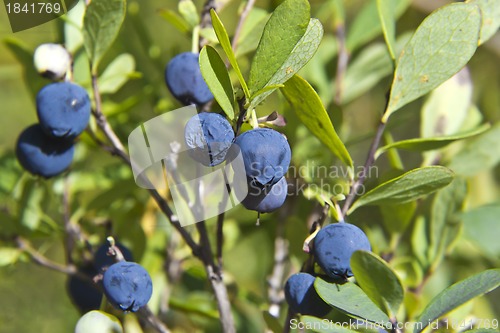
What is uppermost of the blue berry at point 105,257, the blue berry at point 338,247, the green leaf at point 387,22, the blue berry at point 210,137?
the green leaf at point 387,22

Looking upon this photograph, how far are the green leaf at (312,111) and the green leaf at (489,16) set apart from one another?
0.80 ft

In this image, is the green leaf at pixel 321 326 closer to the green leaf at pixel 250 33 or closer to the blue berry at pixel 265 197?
the blue berry at pixel 265 197

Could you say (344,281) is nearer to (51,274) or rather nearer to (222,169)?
(222,169)

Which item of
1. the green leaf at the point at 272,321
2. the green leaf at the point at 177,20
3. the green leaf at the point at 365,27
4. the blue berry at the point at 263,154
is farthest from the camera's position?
the green leaf at the point at 365,27

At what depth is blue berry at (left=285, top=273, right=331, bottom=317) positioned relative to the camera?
0.73m

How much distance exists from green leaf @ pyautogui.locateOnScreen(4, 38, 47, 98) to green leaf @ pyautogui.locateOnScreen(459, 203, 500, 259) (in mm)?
731

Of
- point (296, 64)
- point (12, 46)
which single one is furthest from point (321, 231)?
point (12, 46)

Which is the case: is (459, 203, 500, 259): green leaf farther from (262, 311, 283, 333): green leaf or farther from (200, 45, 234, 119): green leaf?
(200, 45, 234, 119): green leaf

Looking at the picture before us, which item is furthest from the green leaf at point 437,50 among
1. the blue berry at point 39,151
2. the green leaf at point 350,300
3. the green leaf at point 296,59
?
the blue berry at point 39,151

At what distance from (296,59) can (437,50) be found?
199mm

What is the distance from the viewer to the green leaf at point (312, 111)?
72cm

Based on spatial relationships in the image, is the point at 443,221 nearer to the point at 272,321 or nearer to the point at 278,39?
the point at 272,321

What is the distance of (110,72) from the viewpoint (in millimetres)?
1058

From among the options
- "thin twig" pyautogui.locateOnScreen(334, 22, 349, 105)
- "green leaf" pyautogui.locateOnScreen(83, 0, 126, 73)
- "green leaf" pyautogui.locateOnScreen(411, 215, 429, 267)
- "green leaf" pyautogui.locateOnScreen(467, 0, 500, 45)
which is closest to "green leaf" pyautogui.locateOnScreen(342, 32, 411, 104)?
"thin twig" pyautogui.locateOnScreen(334, 22, 349, 105)
